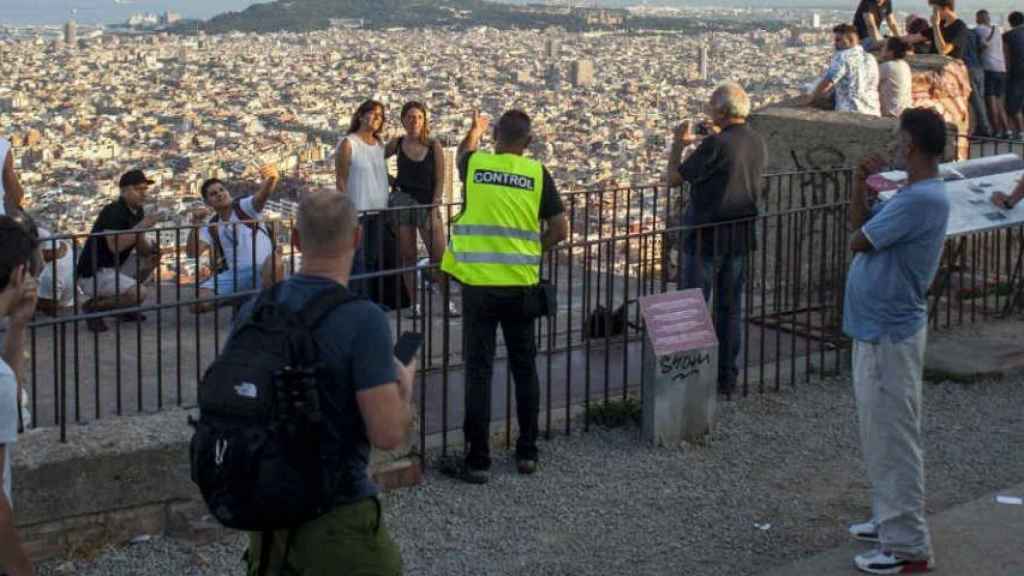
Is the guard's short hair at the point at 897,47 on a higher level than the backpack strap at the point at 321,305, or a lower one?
higher

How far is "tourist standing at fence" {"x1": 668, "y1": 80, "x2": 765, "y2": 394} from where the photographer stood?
28.7ft

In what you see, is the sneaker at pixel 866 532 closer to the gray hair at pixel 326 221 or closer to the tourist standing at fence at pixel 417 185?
the gray hair at pixel 326 221

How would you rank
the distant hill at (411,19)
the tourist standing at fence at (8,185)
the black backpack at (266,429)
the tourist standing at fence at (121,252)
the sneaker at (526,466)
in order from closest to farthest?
the black backpack at (266,429) < the sneaker at (526,466) < the tourist standing at fence at (8,185) < the tourist standing at fence at (121,252) < the distant hill at (411,19)

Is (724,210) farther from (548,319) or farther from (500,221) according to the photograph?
(500,221)

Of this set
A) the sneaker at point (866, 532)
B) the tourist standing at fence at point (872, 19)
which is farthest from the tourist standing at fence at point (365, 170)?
the tourist standing at fence at point (872, 19)

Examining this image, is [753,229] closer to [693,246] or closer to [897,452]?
[693,246]

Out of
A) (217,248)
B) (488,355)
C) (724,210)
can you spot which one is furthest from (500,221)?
(217,248)

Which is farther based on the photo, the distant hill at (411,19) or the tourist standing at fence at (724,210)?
the distant hill at (411,19)

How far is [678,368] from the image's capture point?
7.98 m

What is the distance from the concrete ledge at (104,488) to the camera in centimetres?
628

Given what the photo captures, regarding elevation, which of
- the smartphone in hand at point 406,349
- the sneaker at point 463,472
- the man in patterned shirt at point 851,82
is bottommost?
the sneaker at point 463,472

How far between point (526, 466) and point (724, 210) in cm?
211

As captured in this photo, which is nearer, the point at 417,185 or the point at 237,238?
the point at 237,238

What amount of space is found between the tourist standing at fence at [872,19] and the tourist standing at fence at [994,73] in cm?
99
